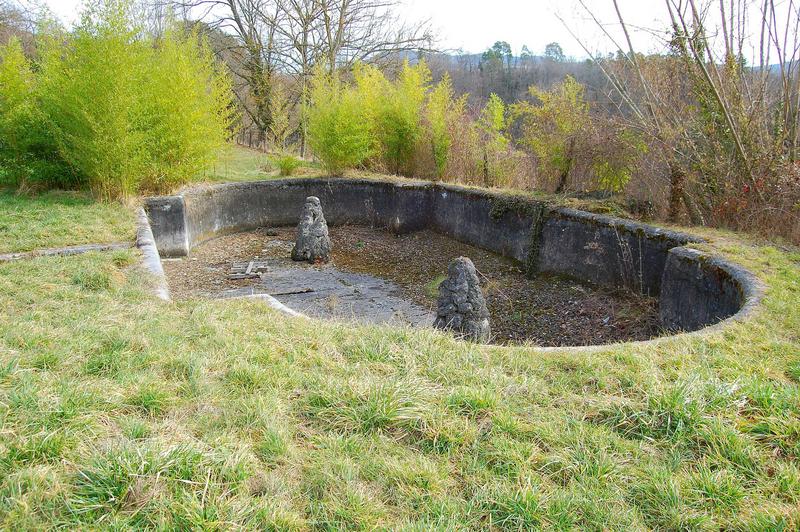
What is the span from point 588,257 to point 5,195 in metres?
8.51

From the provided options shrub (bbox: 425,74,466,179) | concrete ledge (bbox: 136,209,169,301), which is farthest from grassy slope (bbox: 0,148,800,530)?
shrub (bbox: 425,74,466,179)

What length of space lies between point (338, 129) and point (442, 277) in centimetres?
468

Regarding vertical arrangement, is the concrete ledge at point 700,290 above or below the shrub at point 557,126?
below

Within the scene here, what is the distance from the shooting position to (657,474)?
6.03ft

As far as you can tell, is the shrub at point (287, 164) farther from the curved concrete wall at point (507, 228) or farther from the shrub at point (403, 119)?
the shrub at point (403, 119)

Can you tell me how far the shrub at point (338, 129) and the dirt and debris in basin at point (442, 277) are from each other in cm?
155

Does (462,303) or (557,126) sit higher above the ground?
(557,126)

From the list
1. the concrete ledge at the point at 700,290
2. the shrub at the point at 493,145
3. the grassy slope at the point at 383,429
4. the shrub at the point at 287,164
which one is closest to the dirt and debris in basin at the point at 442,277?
the concrete ledge at the point at 700,290

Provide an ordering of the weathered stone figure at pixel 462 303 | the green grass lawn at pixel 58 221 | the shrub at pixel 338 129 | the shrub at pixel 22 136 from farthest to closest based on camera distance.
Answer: the shrub at pixel 338 129
the shrub at pixel 22 136
the green grass lawn at pixel 58 221
the weathered stone figure at pixel 462 303

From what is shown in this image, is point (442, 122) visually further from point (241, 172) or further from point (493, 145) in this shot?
point (241, 172)

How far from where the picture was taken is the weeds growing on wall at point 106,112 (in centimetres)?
730

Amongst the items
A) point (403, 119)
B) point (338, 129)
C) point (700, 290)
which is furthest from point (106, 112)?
point (700, 290)

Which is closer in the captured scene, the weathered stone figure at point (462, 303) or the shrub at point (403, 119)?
the weathered stone figure at point (462, 303)

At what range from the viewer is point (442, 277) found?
735 centimetres
